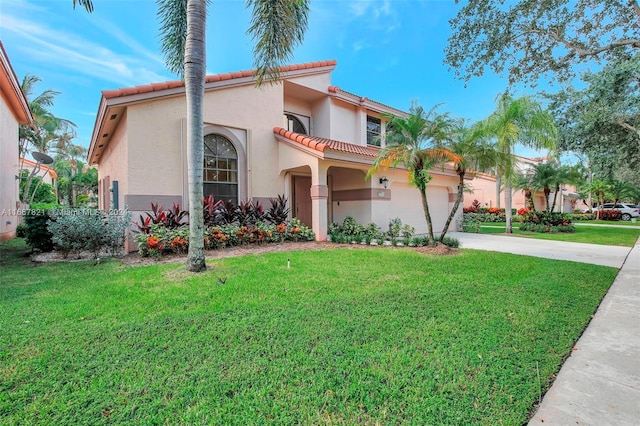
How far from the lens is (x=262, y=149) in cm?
1184

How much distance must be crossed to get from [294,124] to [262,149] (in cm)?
385

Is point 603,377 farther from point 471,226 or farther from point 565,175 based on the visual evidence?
point 565,175

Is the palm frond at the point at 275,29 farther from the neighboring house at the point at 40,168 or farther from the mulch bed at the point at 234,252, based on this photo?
the neighboring house at the point at 40,168

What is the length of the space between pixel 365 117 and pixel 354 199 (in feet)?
17.5

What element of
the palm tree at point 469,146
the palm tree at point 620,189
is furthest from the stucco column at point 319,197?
the palm tree at point 620,189

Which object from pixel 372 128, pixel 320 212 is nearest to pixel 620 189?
pixel 372 128

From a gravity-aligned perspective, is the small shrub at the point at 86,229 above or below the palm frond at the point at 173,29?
below

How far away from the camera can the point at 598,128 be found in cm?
1527

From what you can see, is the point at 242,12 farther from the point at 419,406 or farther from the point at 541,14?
the point at 419,406

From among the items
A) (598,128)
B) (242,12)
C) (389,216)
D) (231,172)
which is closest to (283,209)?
(231,172)

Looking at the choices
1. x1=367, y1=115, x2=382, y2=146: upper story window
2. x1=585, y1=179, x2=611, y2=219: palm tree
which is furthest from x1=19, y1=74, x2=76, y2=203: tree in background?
x1=585, y1=179, x2=611, y2=219: palm tree

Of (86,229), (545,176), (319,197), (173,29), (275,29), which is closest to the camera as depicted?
(275,29)

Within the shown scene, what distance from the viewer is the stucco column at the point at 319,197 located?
1067 cm

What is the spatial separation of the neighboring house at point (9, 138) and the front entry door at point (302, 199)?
33.1ft
